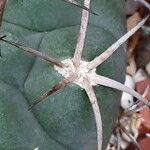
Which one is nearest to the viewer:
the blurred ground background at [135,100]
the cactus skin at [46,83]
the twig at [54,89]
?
the twig at [54,89]

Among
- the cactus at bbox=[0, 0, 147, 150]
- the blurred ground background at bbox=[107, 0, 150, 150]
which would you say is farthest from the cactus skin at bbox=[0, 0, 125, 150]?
the blurred ground background at bbox=[107, 0, 150, 150]

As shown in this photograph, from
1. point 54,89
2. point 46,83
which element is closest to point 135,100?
point 46,83

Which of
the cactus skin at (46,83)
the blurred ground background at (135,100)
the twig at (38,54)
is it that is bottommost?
the blurred ground background at (135,100)

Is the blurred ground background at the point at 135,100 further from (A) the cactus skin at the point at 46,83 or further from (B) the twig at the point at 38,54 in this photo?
(B) the twig at the point at 38,54

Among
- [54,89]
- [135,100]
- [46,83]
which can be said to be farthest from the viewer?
[135,100]

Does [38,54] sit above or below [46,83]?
above

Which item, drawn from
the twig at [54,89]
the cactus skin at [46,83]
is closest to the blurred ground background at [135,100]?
the cactus skin at [46,83]

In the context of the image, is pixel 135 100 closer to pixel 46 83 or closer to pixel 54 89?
pixel 46 83

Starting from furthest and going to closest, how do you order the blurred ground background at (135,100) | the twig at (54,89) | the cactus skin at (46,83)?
the blurred ground background at (135,100) < the cactus skin at (46,83) < the twig at (54,89)
